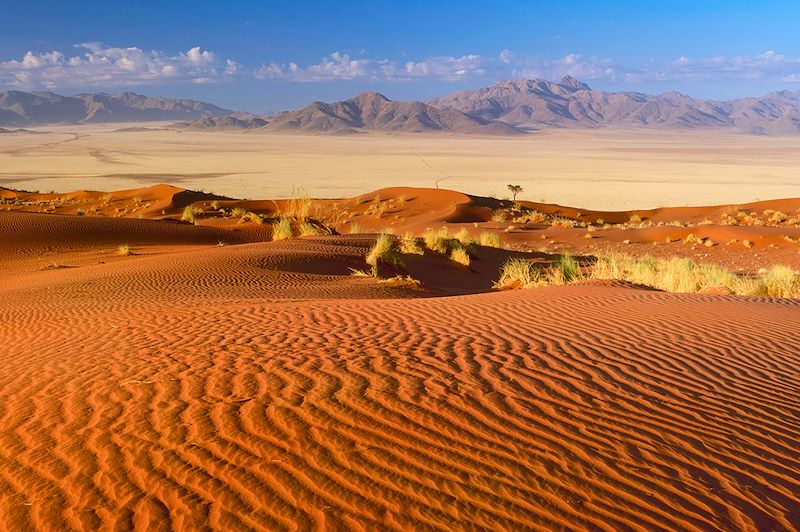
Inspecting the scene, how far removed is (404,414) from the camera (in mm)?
4391

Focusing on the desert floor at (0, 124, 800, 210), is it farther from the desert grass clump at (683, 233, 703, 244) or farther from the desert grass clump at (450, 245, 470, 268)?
the desert grass clump at (450, 245, 470, 268)

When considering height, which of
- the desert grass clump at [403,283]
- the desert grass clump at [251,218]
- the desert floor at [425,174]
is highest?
the desert grass clump at [403,283]

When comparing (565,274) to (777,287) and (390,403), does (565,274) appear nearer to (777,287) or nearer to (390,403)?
(777,287)

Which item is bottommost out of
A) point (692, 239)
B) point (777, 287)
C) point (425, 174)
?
point (425, 174)

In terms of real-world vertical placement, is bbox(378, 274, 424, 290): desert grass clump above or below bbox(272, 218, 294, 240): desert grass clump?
above

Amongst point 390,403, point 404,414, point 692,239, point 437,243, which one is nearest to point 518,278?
point 437,243

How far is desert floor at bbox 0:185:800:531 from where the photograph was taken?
11.1 feet

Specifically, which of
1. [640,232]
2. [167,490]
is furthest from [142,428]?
[640,232]

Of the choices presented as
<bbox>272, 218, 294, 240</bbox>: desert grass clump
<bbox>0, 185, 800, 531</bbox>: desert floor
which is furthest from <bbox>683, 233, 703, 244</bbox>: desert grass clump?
<bbox>0, 185, 800, 531</bbox>: desert floor

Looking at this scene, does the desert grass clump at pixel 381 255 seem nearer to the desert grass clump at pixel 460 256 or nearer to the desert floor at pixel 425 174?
the desert grass clump at pixel 460 256

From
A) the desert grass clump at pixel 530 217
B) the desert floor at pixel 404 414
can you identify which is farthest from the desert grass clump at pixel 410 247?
the desert grass clump at pixel 530 217

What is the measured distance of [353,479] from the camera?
3566mm

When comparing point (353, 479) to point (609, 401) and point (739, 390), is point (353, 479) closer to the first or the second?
point (609, 401)

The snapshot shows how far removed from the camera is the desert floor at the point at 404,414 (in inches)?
133
